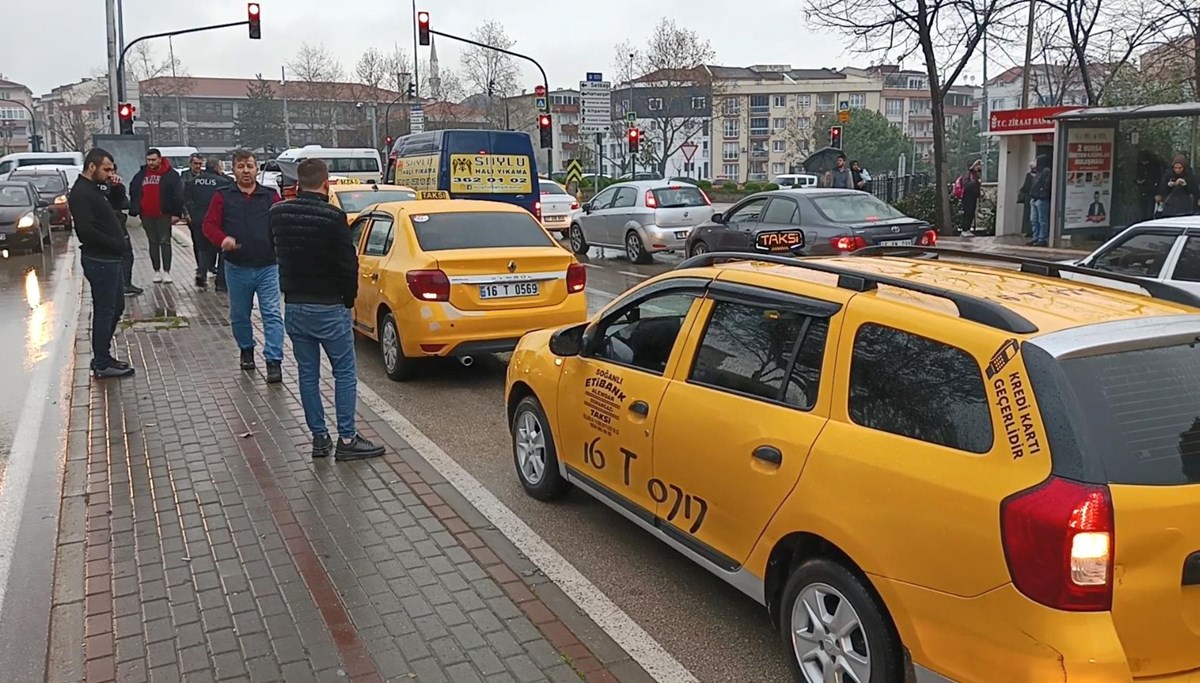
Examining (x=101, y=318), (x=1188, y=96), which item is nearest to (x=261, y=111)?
(x=1188, y=96)

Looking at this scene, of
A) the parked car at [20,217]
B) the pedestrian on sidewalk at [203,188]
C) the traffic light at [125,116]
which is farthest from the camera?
the traffic light at [125,116]

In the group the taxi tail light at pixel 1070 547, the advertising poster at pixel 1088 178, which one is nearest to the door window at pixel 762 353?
the taxi tail light at pixel 1070 547

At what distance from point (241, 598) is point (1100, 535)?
3483mm

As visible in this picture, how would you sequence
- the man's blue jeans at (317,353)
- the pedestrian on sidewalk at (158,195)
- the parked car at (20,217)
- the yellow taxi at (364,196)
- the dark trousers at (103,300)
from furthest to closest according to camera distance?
the parked car at (20,217)
the yellow taxi at (364,196)
the pedestrian on sidewalk at (158,195)
the dark trousers at (103,300)
the man's blue jeans at (317,353)

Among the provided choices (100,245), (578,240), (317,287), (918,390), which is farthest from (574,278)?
(578,240)

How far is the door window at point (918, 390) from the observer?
302 cm

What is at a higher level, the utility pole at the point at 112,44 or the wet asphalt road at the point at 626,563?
the utility pole at the point at 112,44

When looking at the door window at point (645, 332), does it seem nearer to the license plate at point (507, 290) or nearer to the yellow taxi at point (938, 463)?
the yellow taxi at point (938, 463)

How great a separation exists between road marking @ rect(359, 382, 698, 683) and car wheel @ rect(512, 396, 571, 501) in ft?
0.71

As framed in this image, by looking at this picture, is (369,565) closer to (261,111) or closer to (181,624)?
(181,624)

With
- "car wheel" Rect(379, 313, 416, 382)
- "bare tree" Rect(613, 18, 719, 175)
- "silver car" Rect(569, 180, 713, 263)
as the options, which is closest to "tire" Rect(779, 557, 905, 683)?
"car wheel" Rect(379, 313, 416, 382)

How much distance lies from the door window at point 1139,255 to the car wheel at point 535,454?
4607mm

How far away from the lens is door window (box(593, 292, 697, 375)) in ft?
14.9

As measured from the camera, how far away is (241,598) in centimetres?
452
